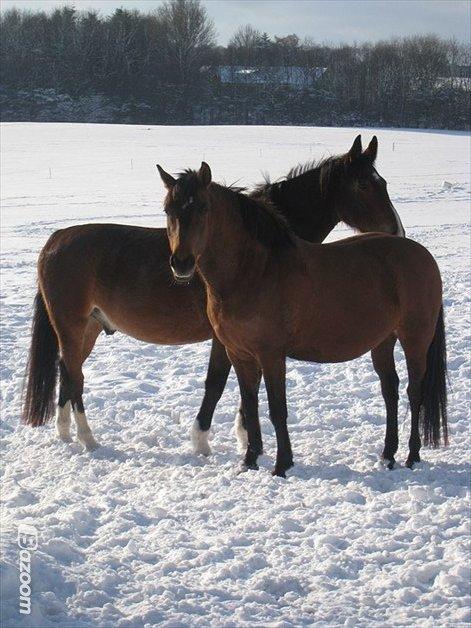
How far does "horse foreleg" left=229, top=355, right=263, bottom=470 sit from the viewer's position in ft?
14.5

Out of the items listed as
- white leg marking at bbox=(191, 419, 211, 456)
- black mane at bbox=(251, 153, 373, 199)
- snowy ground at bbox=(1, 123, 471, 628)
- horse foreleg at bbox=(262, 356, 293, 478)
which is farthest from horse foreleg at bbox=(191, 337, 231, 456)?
black mane at bbox=(251, 153, 373, 199)

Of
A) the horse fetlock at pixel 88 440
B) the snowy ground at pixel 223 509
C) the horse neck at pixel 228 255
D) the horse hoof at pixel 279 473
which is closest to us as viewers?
the snowy ground at pixel 223 509

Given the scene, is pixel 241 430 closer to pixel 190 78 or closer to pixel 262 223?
pixel 262 223

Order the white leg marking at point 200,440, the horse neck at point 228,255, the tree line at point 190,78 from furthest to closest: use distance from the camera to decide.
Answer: the tree line at point 190,78 < the white leg marking at point 200,440 < the horse neck at point 228,255

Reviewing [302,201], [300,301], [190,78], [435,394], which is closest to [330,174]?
[302,201]

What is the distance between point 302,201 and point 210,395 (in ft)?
4.39

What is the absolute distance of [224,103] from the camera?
57344mm

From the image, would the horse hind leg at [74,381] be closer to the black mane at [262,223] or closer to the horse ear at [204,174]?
the black mane at [262,223]

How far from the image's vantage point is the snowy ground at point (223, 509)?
9.50ft

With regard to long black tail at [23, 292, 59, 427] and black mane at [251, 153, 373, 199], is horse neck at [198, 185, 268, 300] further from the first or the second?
long black tail at [23, 292, 59, 427]

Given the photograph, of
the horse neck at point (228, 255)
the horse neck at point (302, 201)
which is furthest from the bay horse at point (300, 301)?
the horse neck at point (302, 201)

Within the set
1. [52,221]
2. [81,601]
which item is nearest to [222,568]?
[81,601]

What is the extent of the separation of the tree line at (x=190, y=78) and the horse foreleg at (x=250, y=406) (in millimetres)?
50930

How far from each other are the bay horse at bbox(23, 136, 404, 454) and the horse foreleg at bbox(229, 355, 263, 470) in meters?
0.37
